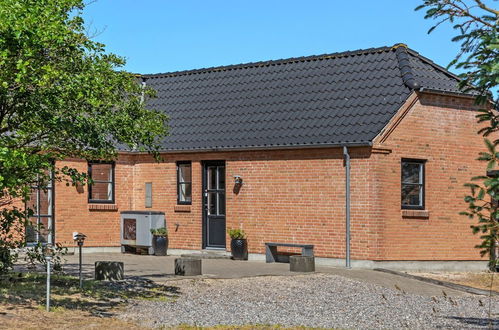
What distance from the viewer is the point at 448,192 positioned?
22297mm

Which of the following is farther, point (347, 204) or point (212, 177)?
point (212, 177)

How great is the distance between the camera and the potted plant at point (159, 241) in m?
24.5

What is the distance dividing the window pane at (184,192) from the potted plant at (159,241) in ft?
3.72

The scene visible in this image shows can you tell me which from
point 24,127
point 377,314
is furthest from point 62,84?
point 377,314

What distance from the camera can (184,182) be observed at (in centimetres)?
2505

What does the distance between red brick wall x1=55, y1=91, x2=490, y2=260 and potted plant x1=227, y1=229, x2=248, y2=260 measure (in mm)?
232

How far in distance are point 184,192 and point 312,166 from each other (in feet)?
16.1

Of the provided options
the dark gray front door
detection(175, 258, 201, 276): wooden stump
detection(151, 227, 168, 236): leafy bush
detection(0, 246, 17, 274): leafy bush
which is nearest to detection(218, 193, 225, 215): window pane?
the dark gray front door

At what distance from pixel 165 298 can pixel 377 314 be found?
142 inches

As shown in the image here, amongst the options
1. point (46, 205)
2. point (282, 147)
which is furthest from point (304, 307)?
point (46, 205)

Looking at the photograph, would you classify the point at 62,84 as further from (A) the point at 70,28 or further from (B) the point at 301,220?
(B) the point at 301,220

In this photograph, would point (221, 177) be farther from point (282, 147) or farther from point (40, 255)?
point (40, 255)

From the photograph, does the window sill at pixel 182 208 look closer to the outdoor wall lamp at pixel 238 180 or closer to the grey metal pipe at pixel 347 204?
the outdoor wall lamp at pixel 238 180

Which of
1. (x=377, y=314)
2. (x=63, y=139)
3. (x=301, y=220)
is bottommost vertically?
(x=377, y=314)
